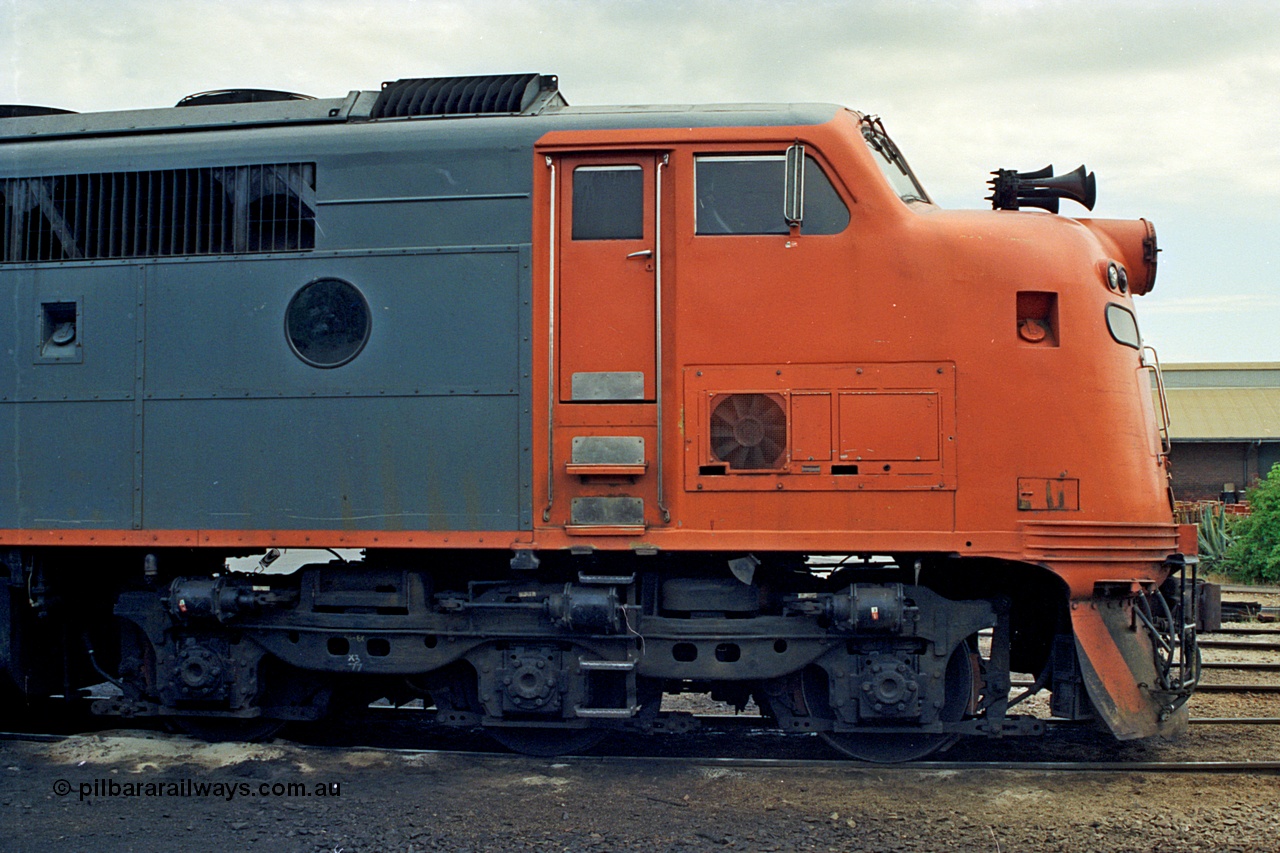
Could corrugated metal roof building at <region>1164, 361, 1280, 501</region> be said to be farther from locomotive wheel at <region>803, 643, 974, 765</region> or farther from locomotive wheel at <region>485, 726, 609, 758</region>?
locomotive wheel at <region>485, 726, 609, 758</region>

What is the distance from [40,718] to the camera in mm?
7715

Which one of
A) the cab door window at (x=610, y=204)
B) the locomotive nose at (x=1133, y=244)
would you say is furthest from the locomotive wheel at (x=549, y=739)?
the locomotive nose at (x=1133, y=244)

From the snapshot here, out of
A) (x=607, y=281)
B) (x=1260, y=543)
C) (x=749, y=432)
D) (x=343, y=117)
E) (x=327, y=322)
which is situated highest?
(x=343, y=117)

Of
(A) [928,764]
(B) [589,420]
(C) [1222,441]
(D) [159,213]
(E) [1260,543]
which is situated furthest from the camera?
(C) [1222,441]

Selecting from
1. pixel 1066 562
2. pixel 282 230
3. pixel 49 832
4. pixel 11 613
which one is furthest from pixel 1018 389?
pixel 11 613

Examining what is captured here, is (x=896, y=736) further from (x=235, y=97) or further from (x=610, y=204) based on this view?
(x=235, y=97)

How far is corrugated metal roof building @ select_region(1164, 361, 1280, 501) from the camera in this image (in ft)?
101

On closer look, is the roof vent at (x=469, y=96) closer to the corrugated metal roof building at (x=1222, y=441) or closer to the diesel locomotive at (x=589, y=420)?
the diesel locomotive at (x=589, y=420)

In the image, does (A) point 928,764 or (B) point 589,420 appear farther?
(A) point 928,764

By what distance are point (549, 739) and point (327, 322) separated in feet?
9.80

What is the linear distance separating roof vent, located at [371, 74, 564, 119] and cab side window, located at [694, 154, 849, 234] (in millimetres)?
1185

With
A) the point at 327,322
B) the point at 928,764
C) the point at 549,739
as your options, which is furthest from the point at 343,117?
the point at 928,764

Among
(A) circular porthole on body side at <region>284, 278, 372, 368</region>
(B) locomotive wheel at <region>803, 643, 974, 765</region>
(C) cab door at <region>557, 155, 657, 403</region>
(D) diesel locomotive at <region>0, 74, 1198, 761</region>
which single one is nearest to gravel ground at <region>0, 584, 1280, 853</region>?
(B) locomotive wheel at <region>803, 643, 974, 765</region>

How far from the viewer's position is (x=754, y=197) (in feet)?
19.9
